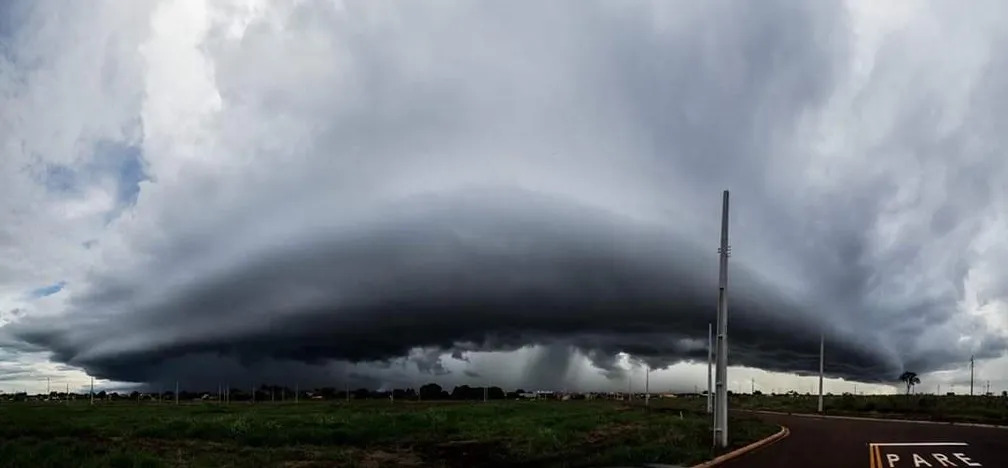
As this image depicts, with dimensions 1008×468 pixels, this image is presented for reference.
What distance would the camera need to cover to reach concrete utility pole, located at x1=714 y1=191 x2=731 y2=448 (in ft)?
95.5

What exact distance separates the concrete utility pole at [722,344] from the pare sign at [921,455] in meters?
4.80

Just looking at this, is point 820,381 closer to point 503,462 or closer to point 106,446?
point 503,462

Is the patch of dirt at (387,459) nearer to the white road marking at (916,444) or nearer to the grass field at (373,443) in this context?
the grass field at (373,443)

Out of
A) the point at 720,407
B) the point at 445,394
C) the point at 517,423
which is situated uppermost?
the point at 720,407

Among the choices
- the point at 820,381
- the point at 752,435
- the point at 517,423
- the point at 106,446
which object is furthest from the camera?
the point at 820,381

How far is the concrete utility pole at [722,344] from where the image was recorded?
29094 millimetres

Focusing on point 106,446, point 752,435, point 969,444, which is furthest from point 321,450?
A: point 969,444

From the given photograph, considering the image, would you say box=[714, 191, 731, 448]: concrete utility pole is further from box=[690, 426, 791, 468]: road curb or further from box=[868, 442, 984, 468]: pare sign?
box=[868, 442, 984, 468]: pare sign

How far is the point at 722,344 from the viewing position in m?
29.2

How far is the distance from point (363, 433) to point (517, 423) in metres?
11.6

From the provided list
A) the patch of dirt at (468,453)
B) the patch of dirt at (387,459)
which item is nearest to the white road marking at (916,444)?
the patch of dirt at (468,453)

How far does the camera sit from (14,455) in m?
29.8

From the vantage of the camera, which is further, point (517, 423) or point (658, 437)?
point (517, 423)

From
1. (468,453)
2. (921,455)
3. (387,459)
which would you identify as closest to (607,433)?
(468,453)
